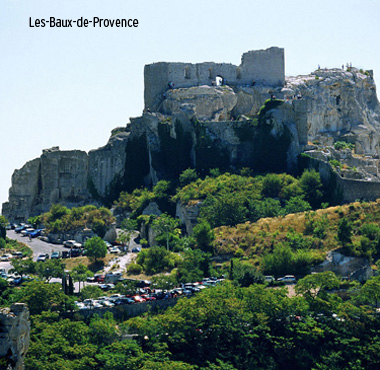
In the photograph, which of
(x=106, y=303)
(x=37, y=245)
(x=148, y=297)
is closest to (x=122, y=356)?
(x=106, y=303)

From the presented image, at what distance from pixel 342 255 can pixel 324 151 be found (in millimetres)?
20077

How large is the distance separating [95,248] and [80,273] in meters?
5.64

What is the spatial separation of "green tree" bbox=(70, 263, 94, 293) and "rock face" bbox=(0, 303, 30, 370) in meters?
26.8

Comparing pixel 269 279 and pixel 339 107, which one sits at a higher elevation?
pixel 339 107

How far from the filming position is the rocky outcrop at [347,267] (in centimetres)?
6250

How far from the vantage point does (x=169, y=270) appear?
6669cm

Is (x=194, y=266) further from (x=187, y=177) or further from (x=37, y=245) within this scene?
(x=187, y=177)

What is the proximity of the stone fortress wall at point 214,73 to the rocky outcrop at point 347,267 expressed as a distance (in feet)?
91.3


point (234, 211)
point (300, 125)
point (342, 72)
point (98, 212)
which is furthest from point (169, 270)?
point (342, 72)

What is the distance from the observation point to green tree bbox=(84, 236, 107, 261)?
7060 centimetres

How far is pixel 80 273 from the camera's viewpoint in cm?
6512

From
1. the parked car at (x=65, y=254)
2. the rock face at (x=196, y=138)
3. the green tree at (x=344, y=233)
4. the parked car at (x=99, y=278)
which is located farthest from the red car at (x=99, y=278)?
the rock face at (x=196, y=138)

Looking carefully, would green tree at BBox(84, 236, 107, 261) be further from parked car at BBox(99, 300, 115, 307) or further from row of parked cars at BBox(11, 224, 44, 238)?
parked car at BBox(99, 300, 115, 307)

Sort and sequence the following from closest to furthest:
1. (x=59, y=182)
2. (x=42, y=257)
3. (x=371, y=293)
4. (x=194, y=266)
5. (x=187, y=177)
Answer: (x=371, y=293) → (x=194, y=266) → (x=42, y=257) → (x=187, y=177) → (x=59, y=182)
